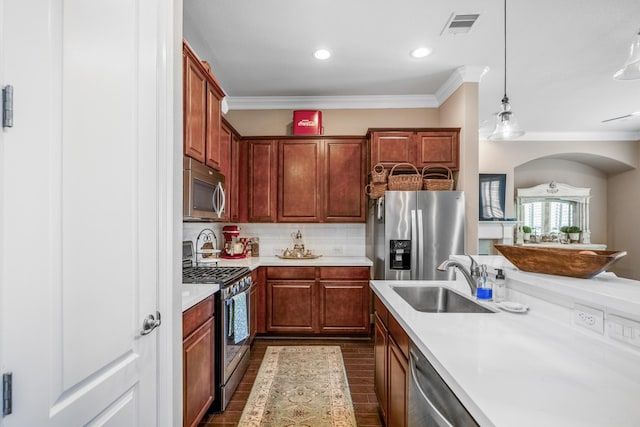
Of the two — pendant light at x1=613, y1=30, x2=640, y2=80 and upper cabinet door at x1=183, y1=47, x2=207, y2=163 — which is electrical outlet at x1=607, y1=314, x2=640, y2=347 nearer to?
pendant light at x1=613, y1=30, x2=640, y2=80

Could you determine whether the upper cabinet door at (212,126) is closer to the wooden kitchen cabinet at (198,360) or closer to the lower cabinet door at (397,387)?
the wooden kitchen cabinet at (198,360)

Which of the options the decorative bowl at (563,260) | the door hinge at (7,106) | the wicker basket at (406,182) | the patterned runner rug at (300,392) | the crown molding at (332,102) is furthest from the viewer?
the crown molding at (332,102)

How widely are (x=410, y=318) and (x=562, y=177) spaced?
7.17m

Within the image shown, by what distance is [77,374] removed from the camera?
33.4 inches

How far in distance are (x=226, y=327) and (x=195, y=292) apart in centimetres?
52

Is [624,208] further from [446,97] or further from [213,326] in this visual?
[213,326]

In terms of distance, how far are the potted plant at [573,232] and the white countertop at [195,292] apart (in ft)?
23.6

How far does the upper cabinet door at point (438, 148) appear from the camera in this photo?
11.9ft

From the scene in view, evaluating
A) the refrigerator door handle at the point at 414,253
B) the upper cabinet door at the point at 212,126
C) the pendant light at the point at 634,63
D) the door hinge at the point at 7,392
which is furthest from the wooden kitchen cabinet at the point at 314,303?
the door hinge at the point at 7,392

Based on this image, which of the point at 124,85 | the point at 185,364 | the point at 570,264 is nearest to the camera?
the point at 124,85

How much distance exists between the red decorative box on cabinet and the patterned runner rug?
8.29ft

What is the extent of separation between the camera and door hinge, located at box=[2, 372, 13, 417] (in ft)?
2.16

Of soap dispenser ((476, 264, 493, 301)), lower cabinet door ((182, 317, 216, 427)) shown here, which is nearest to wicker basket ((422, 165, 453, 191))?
soap dispenser ((476, 264, 493, 301))

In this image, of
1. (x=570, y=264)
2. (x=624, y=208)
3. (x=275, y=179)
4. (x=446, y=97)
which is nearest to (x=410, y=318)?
(x=570, y=264)
